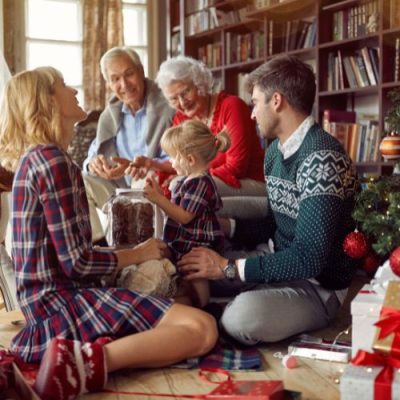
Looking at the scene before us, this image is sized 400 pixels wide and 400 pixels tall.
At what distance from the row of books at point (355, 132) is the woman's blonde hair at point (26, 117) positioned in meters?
2.59

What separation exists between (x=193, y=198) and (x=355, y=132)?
220 centimetres

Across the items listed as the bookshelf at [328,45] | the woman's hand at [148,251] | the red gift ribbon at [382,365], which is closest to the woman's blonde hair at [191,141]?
the woman's hand at [148,251]

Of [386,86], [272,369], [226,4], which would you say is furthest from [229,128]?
[226,4]

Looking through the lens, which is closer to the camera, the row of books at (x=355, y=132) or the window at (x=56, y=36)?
the row of books at (x=355, y=132)

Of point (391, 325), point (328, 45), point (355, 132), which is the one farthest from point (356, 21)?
point (391, 325)

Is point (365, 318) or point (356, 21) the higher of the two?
point (356, 21)

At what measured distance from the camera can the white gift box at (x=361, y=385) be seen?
4.75 ft

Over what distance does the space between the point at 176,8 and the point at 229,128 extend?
2726 millimetres

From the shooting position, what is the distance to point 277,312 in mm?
2008

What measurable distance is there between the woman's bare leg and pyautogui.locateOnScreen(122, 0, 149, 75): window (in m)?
4.20

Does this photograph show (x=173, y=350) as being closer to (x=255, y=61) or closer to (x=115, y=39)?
(x=255, y=61)

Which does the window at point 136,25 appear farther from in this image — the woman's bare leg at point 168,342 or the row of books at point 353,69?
the woman's bare leg at point 168,342

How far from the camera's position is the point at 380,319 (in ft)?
5.27

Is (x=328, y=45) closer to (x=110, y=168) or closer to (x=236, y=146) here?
(x=236, y=146)
